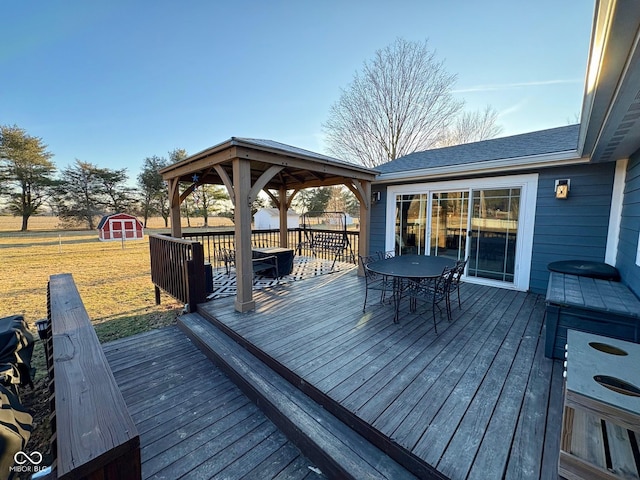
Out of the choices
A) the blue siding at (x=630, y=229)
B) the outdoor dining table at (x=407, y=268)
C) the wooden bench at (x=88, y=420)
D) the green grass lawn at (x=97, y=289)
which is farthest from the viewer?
the green grass lawn at (x=97, y=289)

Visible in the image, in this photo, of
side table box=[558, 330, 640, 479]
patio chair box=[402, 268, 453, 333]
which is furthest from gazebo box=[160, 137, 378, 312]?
side table box=[558, 330, 640, 479]

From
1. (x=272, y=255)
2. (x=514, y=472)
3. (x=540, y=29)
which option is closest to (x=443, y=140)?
(x=540, y=29)

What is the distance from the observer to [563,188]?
4.05 meters

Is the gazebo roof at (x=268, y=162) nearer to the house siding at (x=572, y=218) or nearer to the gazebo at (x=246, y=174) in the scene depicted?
the gazebo at (x=246, y=174)

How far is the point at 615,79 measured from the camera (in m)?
1.63

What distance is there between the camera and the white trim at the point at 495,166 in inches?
151

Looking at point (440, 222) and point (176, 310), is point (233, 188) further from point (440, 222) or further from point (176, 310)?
point (440, 222)

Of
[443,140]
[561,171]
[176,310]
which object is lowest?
[176,310]

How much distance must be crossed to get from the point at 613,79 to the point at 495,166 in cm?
297

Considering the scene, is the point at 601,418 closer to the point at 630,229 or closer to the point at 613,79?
the point at 613,79

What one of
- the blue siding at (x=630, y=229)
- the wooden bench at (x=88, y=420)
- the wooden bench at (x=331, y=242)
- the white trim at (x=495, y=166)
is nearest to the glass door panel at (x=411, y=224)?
the white trim at (x=495, y=166)

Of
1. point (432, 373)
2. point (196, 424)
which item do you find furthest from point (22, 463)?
point (432, 373)

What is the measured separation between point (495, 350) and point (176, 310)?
16.6ft

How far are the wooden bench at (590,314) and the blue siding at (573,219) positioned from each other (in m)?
1.52
